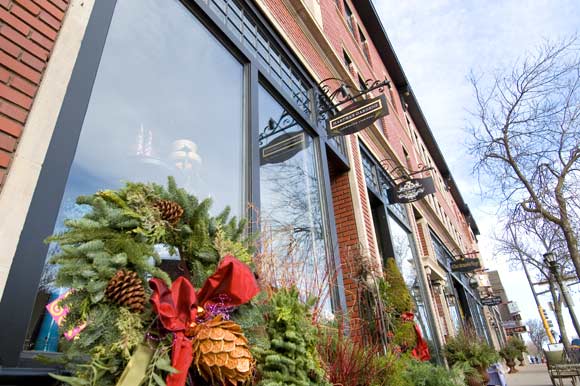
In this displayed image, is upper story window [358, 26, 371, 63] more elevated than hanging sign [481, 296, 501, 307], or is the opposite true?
upper story window [358, 26, 371, 63]

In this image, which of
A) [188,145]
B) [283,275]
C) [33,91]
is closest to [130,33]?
[188,145]

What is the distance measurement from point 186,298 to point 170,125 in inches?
79.7

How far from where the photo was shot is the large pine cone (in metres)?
Result: 1.23

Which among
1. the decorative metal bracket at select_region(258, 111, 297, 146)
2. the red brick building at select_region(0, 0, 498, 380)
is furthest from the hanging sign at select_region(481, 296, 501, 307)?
the decorative metal bracket at select_region(258, 111, 297, 146)

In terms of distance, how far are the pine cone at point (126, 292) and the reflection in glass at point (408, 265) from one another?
691cm

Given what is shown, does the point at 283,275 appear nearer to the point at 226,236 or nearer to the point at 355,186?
the point at 226,236

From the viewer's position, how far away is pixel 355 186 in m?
6.30

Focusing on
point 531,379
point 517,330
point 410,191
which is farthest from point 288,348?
point 517,330

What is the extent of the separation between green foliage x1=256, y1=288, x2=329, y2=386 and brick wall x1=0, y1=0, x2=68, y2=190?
1.42 meters

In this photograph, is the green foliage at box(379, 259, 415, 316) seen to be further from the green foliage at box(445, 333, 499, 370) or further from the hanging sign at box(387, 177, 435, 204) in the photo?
the green foliage at box(445, 333, 499, 370)

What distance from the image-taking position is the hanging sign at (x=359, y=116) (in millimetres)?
5312

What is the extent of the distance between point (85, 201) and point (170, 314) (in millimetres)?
604

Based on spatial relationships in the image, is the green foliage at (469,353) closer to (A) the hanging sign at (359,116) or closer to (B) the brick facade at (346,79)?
(B) the brick facade at (346,79)

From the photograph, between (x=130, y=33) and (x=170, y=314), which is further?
(x=130, y=33)
